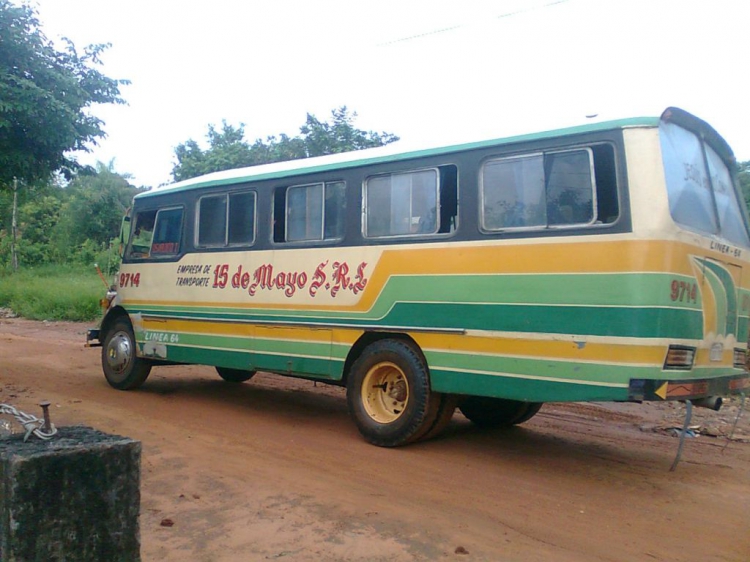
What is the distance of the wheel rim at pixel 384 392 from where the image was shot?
272 inches

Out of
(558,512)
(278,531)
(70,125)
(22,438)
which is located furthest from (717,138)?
(70,125)

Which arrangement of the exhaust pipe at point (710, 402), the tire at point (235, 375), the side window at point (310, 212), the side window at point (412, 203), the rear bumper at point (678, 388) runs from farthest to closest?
1. the tire at point (235, 375)
2. the side window at point (310, 212)
3. the side window at point (412, 203)
4. the exhaust pipe at point (710, 402)
5. the rear bumper at point (678, 388)

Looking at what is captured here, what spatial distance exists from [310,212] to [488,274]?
2.43 m

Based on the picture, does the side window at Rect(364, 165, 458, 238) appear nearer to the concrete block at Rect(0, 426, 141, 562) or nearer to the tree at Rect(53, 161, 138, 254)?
the concrete block at Rect(0, 426, 141, 562)

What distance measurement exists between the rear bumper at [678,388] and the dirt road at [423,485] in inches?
30.7

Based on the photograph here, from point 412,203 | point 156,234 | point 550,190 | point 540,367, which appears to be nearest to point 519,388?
point 540,367

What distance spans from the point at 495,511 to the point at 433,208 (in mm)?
2816

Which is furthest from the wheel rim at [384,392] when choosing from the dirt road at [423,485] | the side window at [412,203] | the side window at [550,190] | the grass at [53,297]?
the grass at [53,297]

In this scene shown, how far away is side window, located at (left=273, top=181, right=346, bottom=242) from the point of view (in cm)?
745

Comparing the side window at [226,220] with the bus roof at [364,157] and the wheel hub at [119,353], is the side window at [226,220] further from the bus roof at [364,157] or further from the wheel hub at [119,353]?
the wheel hub at [119,353]

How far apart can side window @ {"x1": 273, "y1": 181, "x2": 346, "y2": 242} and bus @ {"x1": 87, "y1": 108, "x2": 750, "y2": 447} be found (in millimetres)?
19

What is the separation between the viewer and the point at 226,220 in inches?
340

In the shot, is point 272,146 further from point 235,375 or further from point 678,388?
point 678,388

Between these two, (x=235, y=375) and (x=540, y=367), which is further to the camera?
(x=235, y=375)
